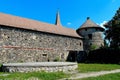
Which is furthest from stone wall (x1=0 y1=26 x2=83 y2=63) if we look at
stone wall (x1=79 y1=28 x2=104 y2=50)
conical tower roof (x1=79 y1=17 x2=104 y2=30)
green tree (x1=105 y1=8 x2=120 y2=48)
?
green tree (x1=105 y1=8 x2=120 y2=48)

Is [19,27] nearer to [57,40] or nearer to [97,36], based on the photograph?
[57,40]

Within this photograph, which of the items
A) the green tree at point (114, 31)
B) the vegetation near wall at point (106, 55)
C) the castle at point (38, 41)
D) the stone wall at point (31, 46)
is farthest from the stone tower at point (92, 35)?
the green tree at point (114, 31)

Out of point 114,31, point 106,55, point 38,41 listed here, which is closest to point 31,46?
point 38,41

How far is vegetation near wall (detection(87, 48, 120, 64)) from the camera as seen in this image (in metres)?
29.2

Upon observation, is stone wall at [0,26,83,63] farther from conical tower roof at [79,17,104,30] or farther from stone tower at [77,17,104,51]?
conical tower roof at [79,17,104,30]

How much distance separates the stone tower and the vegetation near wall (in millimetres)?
4820

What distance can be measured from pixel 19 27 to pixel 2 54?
182 inches

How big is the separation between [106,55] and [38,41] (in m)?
11.8

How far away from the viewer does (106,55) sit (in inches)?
1198

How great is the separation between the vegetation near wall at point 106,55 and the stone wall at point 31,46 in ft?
15.4

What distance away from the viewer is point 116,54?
29172 mm

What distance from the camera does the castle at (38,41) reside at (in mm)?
24688

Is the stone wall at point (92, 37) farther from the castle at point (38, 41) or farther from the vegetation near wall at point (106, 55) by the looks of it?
the vegetation near wall at point (106, 55)

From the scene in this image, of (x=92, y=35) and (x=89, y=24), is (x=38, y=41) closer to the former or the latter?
(x=92, y=35)
